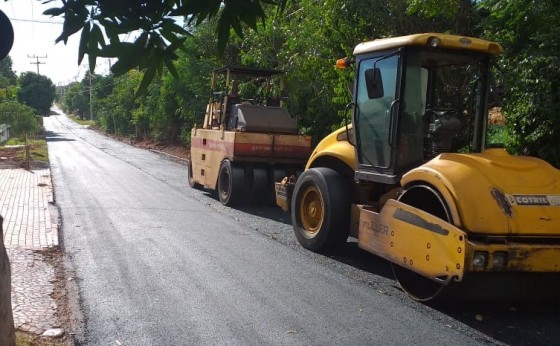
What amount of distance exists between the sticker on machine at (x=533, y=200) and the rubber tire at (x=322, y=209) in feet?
8.22

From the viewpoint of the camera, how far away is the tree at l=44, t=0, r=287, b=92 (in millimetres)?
2607

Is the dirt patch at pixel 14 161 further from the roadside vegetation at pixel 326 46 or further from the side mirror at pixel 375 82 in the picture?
the side mirror at pixel 375 82

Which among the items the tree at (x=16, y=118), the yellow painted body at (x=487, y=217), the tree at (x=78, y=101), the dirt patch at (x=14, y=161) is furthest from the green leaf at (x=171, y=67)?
the tree at (x=78, y=101)

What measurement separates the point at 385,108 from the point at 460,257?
90.1 inches

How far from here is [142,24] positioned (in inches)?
107

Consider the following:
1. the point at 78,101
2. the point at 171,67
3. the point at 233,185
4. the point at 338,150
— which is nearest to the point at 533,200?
the point at 338,150

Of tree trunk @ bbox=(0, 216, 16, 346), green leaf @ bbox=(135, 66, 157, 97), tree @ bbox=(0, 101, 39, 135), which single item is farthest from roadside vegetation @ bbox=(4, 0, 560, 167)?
tree @ bbox=(0, 101, 39, 135)

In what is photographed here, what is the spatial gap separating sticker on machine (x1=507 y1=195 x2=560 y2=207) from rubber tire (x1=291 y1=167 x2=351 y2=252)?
2.51 metres

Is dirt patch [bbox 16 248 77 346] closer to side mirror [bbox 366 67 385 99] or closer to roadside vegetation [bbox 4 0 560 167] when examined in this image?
roadside vegetation [bbox 4 0 560 167]

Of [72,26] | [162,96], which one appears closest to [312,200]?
[72,26]

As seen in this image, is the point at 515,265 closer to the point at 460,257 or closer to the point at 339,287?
the point at 460,257

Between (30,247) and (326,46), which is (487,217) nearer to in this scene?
(30,247)

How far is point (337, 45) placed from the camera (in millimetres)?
13680

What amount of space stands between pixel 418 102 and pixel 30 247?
5456mm
